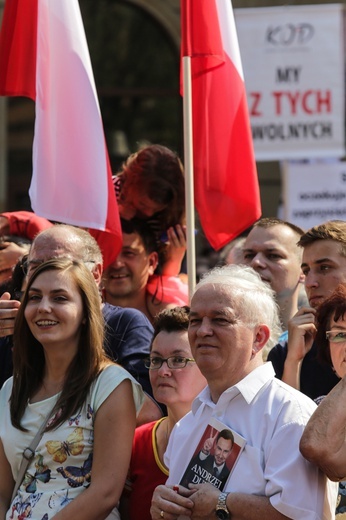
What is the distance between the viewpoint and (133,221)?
5.33 metres

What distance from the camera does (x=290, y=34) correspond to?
7.97 m

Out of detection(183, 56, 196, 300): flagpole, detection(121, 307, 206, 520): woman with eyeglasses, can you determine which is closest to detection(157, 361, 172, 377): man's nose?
detection(121, 307, 206, 520): woman with eyeglasses

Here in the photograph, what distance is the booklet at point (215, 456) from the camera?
10.9 feet

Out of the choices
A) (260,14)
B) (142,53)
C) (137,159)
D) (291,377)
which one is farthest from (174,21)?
(291,377)

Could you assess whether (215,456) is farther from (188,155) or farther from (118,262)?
(118,262)

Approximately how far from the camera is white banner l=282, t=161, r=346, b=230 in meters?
7.53

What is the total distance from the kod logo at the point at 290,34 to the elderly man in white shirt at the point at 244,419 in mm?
4606

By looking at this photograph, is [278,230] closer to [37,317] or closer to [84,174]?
[84,174]

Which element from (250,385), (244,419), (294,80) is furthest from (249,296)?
(294,80)

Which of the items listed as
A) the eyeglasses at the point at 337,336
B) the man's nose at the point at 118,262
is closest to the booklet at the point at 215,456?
the eyeglasses at the point at 337,336

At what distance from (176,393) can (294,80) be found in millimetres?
4411

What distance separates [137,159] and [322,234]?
1.30 metres

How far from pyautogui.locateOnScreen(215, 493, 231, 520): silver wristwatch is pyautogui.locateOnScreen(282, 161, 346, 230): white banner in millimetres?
4411

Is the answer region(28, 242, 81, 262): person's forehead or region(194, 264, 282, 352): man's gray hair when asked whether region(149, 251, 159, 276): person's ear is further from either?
region(194, 264, 282, 352): man's gray hair
